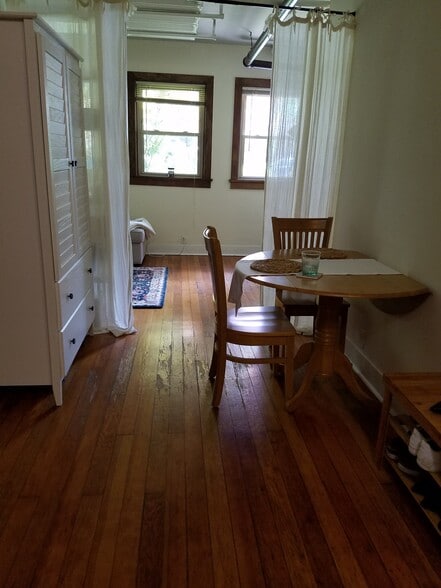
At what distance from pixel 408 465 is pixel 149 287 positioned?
3.09 m

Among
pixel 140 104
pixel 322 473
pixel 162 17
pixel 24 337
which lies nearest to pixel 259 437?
pixel 322 473

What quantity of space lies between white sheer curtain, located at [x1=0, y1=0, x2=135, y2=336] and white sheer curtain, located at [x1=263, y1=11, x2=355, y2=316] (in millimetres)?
1003

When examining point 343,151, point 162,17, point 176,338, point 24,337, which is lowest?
point 176,338

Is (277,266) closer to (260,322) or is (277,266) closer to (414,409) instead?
(260,322)

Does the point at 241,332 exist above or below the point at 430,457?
above

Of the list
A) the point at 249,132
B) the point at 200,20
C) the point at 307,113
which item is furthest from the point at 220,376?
the point at 249,132

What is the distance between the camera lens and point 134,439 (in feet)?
6.67

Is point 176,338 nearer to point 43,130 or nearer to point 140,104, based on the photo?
point 43,130

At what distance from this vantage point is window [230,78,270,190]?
5414 mm

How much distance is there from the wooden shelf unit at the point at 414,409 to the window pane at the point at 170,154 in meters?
4.51

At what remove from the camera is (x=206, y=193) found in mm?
5730

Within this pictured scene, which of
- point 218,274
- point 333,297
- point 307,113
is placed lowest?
point 333,297

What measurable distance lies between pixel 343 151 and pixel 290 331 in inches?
59.3

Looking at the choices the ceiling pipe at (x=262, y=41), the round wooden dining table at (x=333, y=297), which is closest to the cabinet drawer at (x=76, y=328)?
the round wooden dining table at (x=333, y=297)
